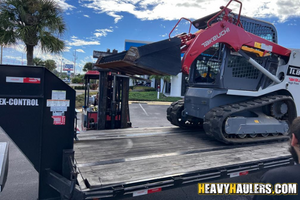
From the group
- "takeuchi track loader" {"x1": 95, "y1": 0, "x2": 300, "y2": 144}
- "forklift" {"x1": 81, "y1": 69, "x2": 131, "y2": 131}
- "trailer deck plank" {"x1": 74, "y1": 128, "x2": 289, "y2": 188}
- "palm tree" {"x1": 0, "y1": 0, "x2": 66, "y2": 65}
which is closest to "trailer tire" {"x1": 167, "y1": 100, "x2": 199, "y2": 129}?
"takeuchi track loader" {"x1": 95, "y1": 0, "x2": 300, "y2": 144}

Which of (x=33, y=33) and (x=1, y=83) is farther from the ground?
(x=33, y=33)

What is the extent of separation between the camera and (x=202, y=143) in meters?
4.88

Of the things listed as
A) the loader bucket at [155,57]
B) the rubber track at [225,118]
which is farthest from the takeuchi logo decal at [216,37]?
the rubber track at [225,118]

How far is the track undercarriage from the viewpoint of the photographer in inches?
191

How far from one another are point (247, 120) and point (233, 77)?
1.08 m

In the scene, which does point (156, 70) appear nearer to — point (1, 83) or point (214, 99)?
point (214, 99)

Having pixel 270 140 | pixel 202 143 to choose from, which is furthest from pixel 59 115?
pixel 270 140

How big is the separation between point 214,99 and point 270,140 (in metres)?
1.70

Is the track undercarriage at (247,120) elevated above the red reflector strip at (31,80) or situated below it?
below

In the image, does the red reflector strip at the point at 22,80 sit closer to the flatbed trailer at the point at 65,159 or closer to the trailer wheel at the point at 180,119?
the flatbed trailer at the point at 65,159

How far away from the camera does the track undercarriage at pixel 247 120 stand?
191 inches

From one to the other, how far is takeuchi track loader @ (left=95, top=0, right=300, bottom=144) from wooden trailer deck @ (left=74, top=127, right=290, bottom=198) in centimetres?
50

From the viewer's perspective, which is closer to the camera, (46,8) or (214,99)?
(214,99)

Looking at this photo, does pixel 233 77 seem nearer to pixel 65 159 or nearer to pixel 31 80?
pixel 65 159
